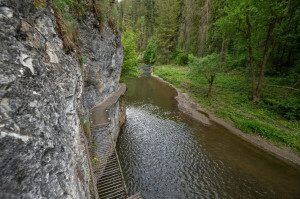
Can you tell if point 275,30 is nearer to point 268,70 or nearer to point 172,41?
point 268,70

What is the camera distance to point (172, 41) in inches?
1833

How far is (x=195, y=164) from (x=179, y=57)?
37.9 meters

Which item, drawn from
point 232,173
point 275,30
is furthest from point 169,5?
point 232,173

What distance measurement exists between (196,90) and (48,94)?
2366cm

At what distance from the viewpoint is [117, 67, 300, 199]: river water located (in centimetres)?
844

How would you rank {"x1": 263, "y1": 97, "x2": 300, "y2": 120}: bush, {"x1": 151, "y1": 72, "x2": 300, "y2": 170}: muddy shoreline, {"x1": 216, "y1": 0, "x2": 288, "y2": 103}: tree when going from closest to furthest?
1. {"x1": 151, "y1": 72, "x2": 300, "y2": 170}: muddy shoreline
2. {"x1": 216, "y1": 0, "x2": 288, "y2": 103}: tree
3. {"x1": 263, "y1": 97, "x2": 300, "y2": 120}: bush

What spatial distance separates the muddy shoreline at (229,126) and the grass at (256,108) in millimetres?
531

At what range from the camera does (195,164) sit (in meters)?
10.2

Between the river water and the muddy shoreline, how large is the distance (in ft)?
1.97

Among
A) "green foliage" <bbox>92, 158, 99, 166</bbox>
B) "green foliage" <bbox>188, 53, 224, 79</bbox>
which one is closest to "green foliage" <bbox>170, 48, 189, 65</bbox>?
"green foliage" <bbox>188, 53, 224, 79</bbox>

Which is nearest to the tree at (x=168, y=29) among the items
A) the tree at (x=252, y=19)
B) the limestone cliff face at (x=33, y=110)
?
the tree at (x=252, y=19)

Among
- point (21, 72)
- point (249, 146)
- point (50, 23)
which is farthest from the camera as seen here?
point (249, 146)

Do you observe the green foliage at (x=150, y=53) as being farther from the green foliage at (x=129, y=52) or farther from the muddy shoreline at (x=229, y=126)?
the green foliage at (x=129, y=52)

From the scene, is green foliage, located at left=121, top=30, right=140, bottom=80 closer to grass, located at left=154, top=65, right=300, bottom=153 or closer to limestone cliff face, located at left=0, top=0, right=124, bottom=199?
grass, located at left=154, top=65, right=300, bottom=153
